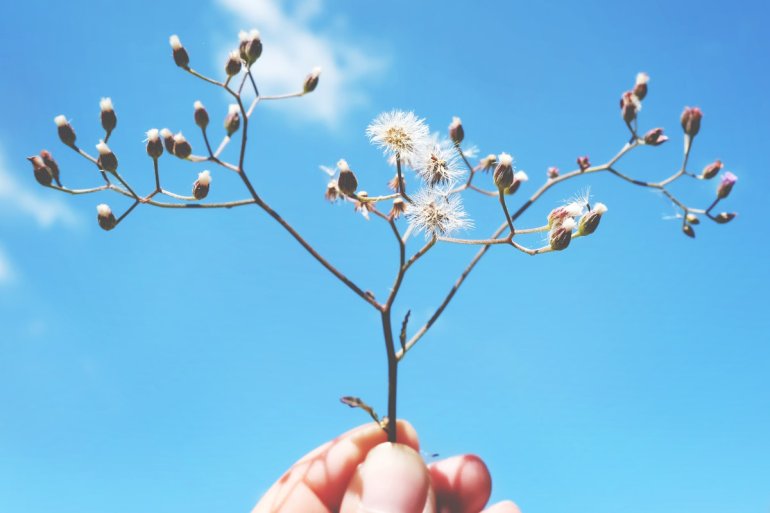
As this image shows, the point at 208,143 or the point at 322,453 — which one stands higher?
the point at 208,143

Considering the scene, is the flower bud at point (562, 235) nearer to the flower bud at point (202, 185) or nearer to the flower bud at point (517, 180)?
the flower bud at point (517, 180)

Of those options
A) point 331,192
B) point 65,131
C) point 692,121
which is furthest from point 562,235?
point 65,131

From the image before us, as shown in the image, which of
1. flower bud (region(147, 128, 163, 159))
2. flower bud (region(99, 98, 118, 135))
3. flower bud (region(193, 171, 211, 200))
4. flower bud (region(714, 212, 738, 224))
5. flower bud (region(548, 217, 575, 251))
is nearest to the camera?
flower bud (region(548, 217, 575, 251))

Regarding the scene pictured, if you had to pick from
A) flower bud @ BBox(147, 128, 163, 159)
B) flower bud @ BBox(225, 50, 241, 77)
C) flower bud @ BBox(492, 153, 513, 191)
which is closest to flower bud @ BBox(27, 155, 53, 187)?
flower bud @ BBox(147, 128, 163, 159)

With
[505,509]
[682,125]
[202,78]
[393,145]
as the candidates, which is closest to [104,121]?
[202,78]

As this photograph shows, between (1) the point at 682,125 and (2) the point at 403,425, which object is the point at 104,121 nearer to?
(2) the point at 403,425

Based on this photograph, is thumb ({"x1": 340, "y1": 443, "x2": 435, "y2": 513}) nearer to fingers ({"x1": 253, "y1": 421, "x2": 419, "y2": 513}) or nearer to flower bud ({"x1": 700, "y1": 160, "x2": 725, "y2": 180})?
fingers ({"x1": 253, "y1": 421, "x2": 419, "y2": 513})
